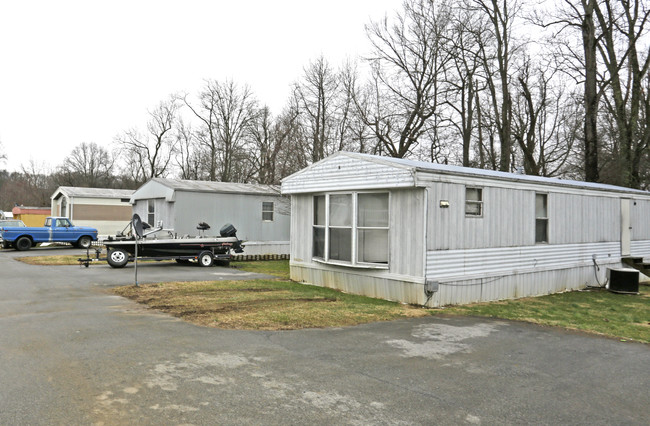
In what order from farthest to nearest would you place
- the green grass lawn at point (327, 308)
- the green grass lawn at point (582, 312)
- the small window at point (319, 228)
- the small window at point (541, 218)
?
1. the small window at point (541, 218)
2. the small window at point (319, 228)
3. the green grass lawn at point (582, 312)
4. the green grass lawn at point (327, 308)

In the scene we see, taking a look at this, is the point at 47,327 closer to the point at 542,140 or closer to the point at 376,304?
the point at 376,304

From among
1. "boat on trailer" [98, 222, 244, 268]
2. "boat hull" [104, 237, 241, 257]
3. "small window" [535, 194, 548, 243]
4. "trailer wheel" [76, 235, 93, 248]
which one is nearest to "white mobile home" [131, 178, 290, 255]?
"boat on trailer" [98, 222, 244, 268]

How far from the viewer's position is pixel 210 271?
15.4 meters

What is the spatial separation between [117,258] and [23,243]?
35.3 ft

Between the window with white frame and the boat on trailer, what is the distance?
20.7 ft

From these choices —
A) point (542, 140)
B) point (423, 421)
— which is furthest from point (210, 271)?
point (542, 140)

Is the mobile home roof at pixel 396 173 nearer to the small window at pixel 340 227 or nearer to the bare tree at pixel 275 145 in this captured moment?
the small window at pixel 340 227

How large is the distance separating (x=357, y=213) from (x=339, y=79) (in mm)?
16844

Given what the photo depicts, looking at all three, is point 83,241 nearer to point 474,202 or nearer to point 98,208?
point 98,208

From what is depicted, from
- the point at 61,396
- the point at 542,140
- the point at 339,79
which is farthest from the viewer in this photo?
the point at 542,140

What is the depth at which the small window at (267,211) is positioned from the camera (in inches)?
862

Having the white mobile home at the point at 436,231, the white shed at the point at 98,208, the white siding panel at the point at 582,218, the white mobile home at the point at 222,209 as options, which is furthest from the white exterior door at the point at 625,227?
the white shed at the point at 98,208

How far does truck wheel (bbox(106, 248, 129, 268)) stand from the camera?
15570 millimetres

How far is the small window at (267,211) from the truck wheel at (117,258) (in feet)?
23.7
